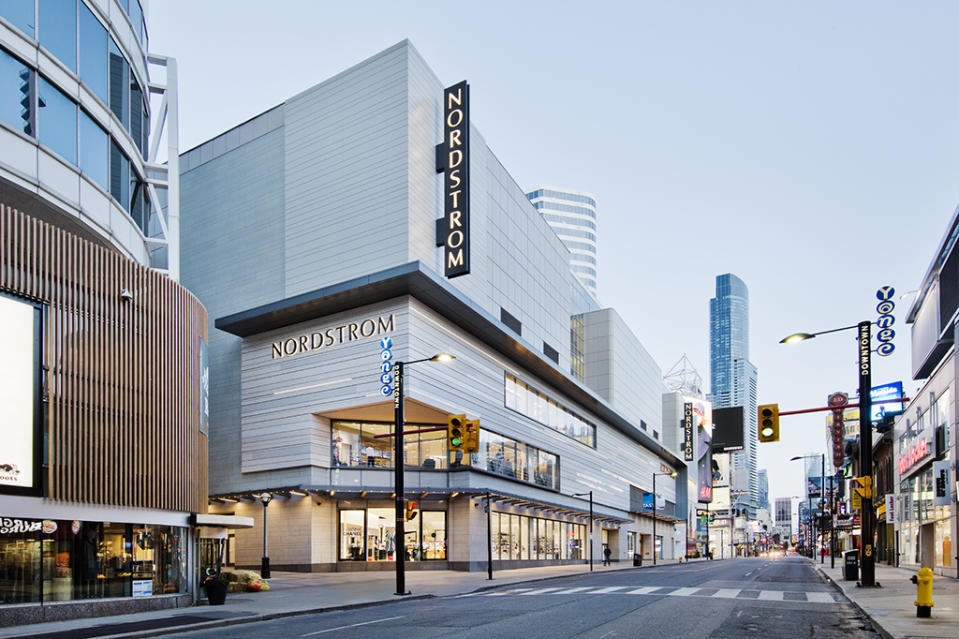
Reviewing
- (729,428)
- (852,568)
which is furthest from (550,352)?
(729,428)

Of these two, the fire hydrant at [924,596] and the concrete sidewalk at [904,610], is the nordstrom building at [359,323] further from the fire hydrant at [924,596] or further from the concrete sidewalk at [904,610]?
the fire hydrant at [924,596]

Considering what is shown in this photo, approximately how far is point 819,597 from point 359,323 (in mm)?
27749

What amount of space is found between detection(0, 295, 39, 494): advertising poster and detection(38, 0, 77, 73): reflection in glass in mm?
8367

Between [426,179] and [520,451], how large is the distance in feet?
68.6

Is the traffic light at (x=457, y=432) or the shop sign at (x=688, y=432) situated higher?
the traffic light at (x=457, y=432)

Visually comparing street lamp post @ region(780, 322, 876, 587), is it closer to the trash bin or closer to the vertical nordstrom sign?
the trash bin

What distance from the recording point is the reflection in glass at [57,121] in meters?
21.9

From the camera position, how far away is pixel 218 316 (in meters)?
53.5

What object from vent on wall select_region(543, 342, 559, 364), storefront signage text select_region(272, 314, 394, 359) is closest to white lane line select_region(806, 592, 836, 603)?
storefront signage text select_region(272, 314, 394, 359)

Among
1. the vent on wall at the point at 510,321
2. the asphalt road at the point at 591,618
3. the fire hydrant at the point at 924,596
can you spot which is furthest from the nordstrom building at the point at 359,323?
the fire hydrant at the point at 924,596

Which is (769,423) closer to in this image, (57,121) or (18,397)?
(18,397)

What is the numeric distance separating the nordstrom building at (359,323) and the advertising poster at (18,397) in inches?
949

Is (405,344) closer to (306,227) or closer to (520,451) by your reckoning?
(306,227)

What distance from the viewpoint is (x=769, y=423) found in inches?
957
